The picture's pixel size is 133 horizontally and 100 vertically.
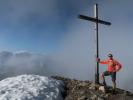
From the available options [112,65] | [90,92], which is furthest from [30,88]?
[112,65]

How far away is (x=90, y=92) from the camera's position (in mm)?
24234

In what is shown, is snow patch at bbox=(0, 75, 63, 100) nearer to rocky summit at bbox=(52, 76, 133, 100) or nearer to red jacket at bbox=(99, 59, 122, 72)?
rocky summit at bbox=(52, 76, 133, 100)

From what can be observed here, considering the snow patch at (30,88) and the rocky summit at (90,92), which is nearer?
the snow patch at (30,88)

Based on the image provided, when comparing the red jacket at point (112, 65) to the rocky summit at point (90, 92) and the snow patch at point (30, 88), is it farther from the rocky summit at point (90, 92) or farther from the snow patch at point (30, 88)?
the snow patch at point (30, 88)

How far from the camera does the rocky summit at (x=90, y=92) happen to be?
2362 centimetres

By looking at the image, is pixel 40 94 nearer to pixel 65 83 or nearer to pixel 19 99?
pixel 19 99

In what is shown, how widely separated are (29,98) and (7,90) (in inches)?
70.7

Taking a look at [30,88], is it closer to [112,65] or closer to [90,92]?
[90,92]

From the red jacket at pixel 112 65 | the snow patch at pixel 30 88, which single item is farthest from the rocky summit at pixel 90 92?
the red jacket at pixel 112 65

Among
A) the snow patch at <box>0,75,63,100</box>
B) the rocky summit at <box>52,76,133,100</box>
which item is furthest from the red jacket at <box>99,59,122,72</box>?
the snow patch at <box>0,75,63,100</box>

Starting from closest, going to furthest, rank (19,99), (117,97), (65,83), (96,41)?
1. (19,99)
2. (117,97)
3. (65,83)
4. (96,41)

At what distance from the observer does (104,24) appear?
2950 centimetres

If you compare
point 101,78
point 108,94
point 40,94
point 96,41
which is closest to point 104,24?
point 96,41

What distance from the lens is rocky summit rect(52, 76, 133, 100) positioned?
23625mm
